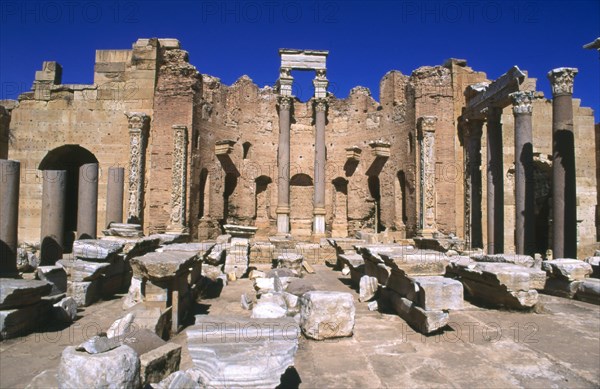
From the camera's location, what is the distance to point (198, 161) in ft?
61.3

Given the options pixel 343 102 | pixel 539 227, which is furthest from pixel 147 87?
pixel 539 227

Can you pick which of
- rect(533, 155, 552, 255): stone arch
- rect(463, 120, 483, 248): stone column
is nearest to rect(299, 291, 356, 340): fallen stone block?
rect(463, 120, 483, 248): stone column

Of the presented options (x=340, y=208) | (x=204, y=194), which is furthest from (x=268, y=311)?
(x=340, y=208)

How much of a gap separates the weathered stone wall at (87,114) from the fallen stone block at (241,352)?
14.6 metres

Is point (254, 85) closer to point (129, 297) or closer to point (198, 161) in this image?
point (198, 161)

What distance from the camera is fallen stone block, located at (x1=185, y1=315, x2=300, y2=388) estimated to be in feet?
11.9

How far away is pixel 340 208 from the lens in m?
22.2

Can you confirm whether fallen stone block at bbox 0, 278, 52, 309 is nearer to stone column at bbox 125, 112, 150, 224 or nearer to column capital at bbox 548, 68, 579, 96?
stone column at bbox 125, 112, 150, 224

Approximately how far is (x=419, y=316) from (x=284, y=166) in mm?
14618

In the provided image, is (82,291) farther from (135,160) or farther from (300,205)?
(300,205)

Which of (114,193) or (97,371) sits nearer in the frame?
(97,371)

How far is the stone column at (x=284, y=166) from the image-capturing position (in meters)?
20.0

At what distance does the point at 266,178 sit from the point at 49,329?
16.4 metres

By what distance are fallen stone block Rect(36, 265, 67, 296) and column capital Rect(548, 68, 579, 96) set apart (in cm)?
1365
